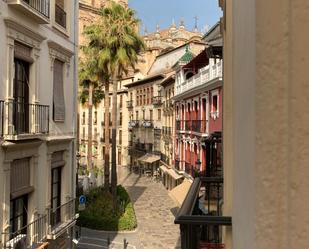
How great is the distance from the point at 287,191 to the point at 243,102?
251 millimetres

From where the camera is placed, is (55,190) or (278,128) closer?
(278,128)

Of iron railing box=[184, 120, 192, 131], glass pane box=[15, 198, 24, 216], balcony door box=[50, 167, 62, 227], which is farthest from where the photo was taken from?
iron railing box=[184, 120, 192, 131]

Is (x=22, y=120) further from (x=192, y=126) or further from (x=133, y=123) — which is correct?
(x=133, y=123)

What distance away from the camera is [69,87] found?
14930 mm

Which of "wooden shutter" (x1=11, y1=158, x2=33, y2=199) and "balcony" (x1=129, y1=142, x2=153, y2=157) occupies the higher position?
"wooden shutter" (x1=11, y1=158, x2=33, y2=199)

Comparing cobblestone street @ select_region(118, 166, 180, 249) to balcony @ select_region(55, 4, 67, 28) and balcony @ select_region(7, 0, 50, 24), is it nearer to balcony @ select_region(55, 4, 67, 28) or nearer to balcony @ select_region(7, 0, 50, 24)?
balcony @ select_region(55, 4, 67, 28)

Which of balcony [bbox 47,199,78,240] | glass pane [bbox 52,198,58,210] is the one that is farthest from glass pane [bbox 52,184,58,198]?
balcony [bbox 47,199,78,240]

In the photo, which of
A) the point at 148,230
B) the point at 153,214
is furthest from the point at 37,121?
the point at 153,214

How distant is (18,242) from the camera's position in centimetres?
1048

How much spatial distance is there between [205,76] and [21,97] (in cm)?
1634

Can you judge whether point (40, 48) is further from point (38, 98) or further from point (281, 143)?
point (281, 143)

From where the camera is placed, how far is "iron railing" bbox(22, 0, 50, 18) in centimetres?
1135

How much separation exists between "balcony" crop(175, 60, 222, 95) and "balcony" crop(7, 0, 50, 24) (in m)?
11.5

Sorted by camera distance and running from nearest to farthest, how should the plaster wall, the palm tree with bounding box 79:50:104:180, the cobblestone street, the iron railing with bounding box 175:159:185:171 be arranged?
the plaster wall < the cobblestone street < the palm tree with bounding box 79:50:104:180 < the iron railing with bounding box 175:159:185:171
